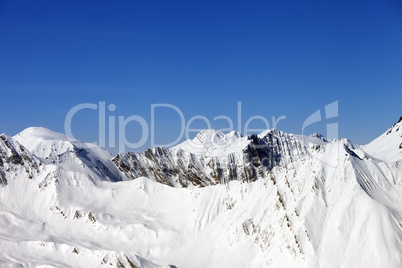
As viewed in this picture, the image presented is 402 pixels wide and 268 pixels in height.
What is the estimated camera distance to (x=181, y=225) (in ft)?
495

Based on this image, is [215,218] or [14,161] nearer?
[215,218]

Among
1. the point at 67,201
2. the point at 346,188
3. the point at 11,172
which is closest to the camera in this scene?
the point at 346,188

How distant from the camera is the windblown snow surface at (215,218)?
111 meters

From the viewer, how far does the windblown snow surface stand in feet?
365

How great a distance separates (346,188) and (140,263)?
194 ft

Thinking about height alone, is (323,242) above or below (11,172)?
below

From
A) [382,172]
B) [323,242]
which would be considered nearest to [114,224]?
[323,242]

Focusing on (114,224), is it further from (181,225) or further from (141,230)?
(181,225)

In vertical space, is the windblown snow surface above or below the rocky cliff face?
below

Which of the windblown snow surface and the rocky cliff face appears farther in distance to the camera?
the rocky cliff face

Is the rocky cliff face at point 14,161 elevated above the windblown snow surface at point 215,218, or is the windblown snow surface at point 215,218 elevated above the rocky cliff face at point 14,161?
the rocky cliff face at point 14,161

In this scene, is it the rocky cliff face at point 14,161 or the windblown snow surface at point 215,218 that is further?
the rocky cliff face at point 14,161

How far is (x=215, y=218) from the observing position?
147 m

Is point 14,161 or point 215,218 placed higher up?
point 14,161
